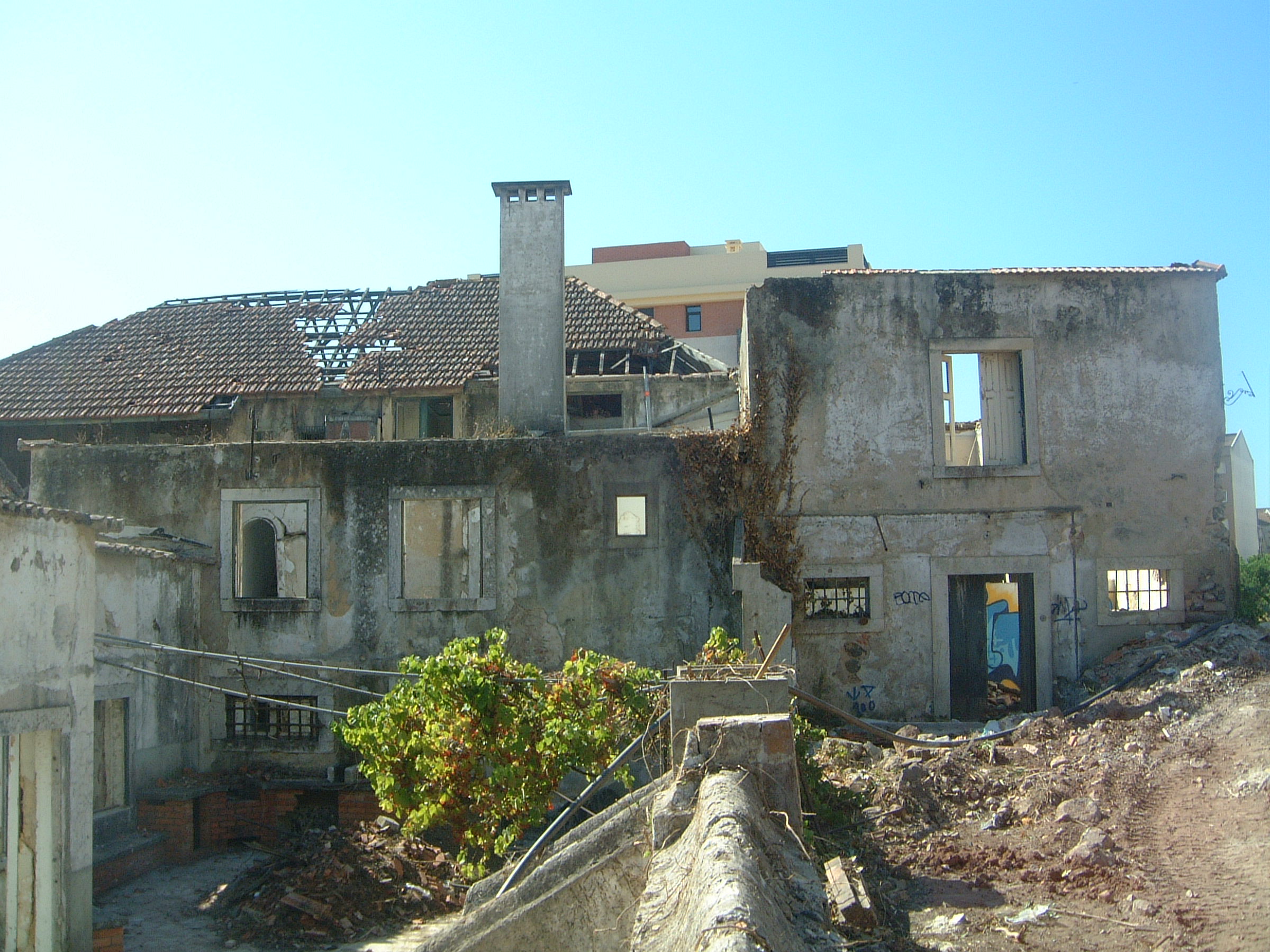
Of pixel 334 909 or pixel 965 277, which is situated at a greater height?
pixel 965 277

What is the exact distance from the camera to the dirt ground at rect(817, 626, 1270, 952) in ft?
23.5

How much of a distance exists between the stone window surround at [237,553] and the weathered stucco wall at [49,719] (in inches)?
195

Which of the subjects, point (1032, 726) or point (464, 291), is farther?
point (464, 291)

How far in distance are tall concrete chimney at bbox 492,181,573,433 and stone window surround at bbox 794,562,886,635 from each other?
15.3 ft

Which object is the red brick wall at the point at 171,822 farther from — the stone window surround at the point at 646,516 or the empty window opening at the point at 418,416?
the empty window opening at the point at 418,416

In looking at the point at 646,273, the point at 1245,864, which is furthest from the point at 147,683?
the point at 646,273

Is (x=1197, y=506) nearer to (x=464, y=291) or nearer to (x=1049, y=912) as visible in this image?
(x=1049, y=912)

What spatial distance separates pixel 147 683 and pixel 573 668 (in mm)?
7847

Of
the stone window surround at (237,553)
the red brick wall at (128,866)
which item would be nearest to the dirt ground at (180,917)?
the red brick wall at (128,866)

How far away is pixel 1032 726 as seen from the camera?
12.7 m

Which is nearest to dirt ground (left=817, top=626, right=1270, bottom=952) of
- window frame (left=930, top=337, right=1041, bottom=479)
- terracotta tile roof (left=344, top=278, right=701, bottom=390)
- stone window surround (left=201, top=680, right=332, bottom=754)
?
window frame (left=930, top=337, right=1041, bottom=479)

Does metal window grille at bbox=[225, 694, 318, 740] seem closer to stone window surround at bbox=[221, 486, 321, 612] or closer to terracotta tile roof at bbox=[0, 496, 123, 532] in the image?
stone window surround at bbox=[221, 486, 321, 612]

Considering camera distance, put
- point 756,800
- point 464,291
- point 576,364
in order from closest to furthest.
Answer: point 756,800, point 576,364, point 464,291

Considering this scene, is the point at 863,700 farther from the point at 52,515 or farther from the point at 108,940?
the point at 52,515
